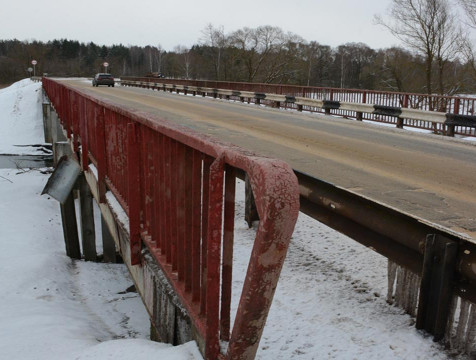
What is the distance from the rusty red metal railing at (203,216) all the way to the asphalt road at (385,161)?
1965 mm

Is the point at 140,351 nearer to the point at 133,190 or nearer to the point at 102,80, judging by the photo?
the point at 133,190

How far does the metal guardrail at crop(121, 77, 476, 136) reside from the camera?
12.8 meters

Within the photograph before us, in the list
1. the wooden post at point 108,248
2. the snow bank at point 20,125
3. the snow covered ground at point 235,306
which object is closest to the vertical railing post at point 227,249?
the snow covered ground at point 235,306

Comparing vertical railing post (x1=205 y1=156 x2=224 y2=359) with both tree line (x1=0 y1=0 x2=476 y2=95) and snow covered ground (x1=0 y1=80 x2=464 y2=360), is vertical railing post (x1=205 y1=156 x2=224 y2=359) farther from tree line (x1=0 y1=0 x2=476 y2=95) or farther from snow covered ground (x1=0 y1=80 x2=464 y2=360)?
tree line (x1=0 y1=0 x2=476 y2=95)

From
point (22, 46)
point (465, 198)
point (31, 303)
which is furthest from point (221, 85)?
point (22, 46)

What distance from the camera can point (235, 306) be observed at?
4051 mm

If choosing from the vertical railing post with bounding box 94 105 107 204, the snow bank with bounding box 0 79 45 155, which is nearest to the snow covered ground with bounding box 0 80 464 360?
the vertical railing post with bounding box 94 105 107 204

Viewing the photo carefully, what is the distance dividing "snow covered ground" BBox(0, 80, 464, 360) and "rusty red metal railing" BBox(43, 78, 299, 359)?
46cm

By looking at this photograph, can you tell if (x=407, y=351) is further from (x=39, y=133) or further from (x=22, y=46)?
(x=22, y=46)

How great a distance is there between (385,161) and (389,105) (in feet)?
33.6

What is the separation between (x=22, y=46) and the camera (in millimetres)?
150750

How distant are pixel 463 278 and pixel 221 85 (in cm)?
2817

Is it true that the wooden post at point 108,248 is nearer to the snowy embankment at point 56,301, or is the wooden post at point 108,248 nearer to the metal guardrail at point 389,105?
the snowy embankment at point 56,301

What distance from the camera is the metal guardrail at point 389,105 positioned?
1283 centimetres
